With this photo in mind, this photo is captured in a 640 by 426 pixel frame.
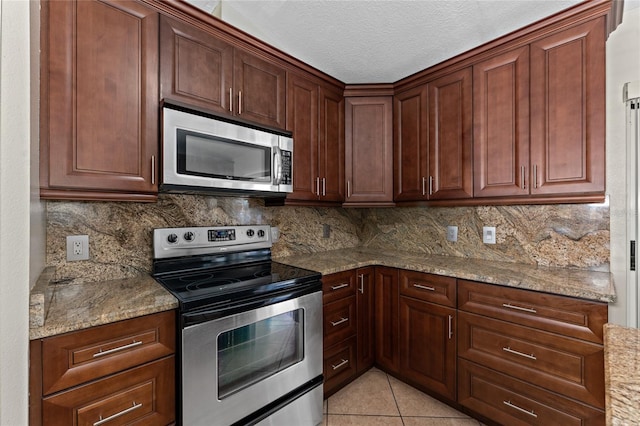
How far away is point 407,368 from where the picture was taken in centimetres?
211

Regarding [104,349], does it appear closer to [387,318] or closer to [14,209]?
[14,209]

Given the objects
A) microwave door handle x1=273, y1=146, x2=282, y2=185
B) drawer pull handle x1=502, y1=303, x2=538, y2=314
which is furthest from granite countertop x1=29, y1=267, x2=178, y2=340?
drawer pull handle x1=502, y1=303, x2=538, y2=314

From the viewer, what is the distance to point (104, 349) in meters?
1.09

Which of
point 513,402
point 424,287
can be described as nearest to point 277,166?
point 424,287

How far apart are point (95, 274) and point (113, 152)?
664 mm

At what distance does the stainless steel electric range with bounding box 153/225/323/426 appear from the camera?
1.28 meters

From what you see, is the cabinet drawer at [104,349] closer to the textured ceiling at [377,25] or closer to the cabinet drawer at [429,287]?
the cabinet drawer at [429,287]

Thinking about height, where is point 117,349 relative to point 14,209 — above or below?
below

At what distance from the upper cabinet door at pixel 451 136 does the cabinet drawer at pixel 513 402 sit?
113cm

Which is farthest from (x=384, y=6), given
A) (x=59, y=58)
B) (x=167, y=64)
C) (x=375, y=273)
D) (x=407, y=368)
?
(x=407, y=368)

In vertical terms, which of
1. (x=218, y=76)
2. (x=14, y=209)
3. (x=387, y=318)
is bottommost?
(x=387, y=318)

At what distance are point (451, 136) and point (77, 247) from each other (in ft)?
7.82

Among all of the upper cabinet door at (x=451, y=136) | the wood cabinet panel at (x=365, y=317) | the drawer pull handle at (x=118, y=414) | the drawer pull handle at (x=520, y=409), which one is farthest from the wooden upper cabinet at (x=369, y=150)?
the drawer pull handle at (x=118, y=414)

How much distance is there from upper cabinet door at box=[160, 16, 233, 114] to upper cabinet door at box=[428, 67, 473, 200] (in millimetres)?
1482
